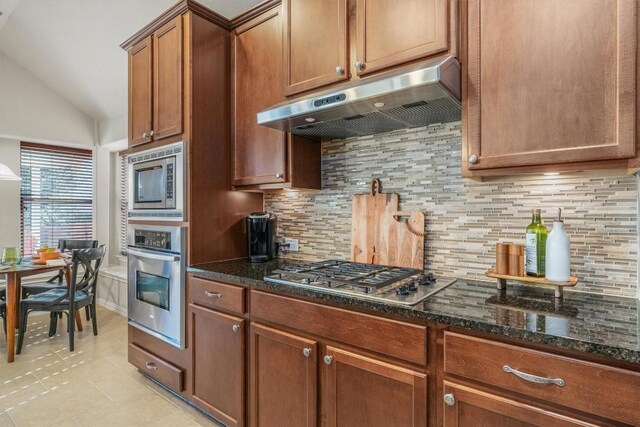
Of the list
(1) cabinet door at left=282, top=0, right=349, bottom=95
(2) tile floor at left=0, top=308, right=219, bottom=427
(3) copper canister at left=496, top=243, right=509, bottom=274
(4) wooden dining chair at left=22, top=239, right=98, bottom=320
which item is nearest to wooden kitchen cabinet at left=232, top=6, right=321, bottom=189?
(1) cabinet door at left=282, top=0, right=349, bottom=95

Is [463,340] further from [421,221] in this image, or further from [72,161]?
[72,161]

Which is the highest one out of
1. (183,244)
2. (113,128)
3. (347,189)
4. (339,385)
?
(113,128)

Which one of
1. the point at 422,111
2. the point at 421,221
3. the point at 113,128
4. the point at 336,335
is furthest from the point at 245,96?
the point at 113,128

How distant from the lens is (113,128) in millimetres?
4457

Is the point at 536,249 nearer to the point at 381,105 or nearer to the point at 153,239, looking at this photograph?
the point at 381,105

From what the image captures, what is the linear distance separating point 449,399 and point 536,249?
695 mm

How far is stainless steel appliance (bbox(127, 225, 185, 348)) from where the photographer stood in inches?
84.6

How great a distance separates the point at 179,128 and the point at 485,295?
1.92 m

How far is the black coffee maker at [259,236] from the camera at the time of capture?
2.29m

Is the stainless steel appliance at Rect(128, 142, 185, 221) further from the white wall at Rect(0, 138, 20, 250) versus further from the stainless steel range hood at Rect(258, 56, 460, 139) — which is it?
the white wall at Rect(0, 138, 20, 250)

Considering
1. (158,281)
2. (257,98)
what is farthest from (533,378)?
(158,281)

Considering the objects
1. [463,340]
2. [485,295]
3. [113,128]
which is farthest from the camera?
[113,128]

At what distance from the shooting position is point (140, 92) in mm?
2537

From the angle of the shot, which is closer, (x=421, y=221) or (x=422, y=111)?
(x=422, y=111)
